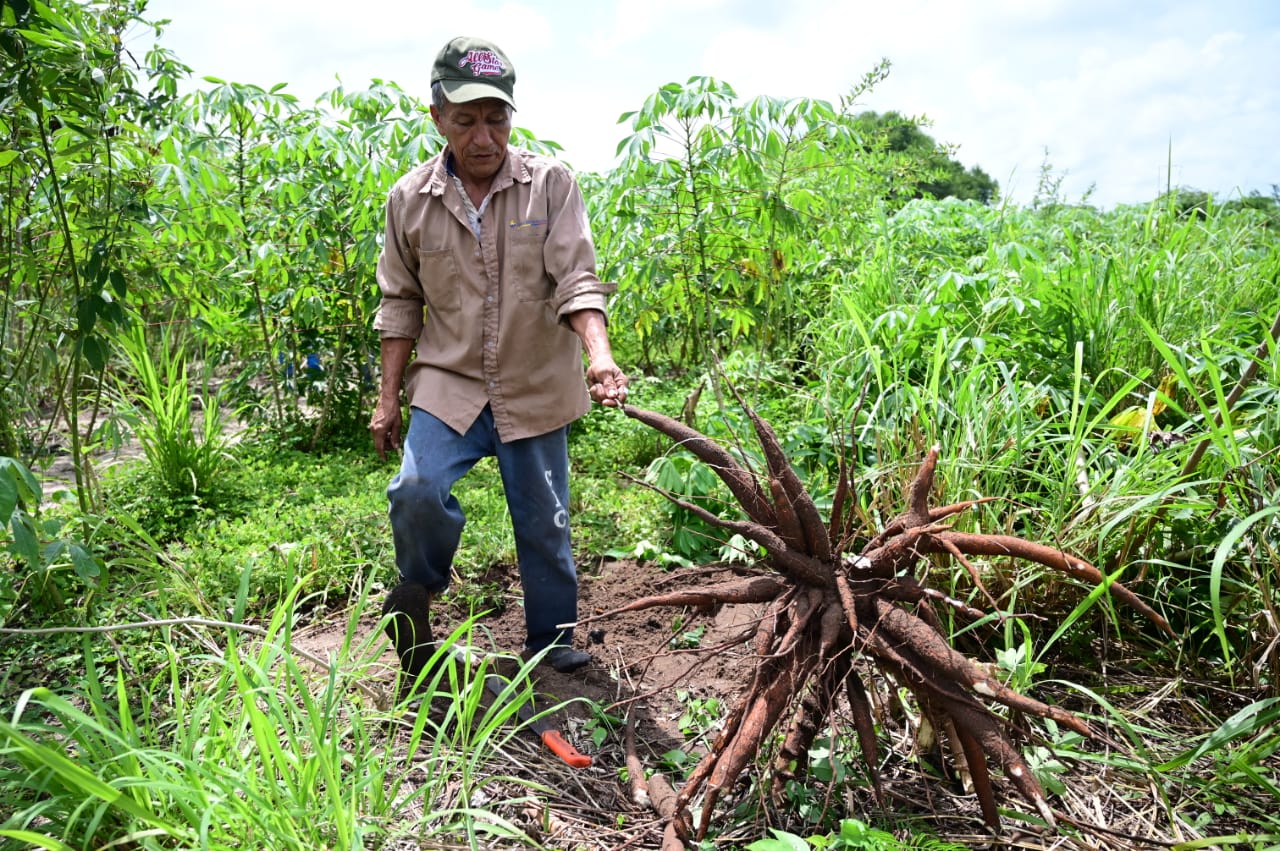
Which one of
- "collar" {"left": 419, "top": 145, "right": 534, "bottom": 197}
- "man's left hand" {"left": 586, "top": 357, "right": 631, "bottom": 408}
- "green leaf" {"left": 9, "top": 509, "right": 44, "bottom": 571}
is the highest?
"collar" {"left": 419, "top": 145, "right": 534, "bottom": 197}

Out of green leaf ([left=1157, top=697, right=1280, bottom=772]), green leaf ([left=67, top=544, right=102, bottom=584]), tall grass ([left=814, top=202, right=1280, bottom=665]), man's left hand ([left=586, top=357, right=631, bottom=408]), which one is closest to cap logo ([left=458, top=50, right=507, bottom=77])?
man's left hand ([left=586, top=357, right=631, bottom=408])

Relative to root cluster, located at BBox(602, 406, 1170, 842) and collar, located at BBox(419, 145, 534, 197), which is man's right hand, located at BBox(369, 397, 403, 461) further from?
root cluster, located at BBox(602, 406, 1170, 842)

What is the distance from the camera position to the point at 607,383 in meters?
2.12

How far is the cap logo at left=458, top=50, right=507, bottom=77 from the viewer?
234 centimetres

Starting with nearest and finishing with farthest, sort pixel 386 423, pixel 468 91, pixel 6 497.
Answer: pixel 6 497 < pixel 468 91 < pixel 386 423

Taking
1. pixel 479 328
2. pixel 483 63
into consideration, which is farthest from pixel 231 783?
pixel 483 63

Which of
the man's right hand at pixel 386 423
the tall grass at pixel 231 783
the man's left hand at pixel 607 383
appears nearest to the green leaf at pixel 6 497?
the tall grass at pixel 231 783

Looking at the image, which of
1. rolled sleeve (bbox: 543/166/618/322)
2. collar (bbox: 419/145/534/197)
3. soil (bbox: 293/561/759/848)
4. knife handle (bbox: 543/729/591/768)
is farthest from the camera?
collar (bbox: 419/145/534/197)

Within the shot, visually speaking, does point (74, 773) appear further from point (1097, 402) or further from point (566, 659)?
point (1097, 402)

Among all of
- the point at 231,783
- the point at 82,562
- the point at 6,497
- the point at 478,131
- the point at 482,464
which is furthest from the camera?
the point at 482,464

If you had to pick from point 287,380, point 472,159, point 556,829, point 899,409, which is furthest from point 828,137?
point 287,380

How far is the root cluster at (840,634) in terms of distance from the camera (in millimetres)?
1713

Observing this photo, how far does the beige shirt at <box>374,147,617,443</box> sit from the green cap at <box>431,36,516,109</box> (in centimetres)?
23

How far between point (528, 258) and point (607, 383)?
1.94 feet
